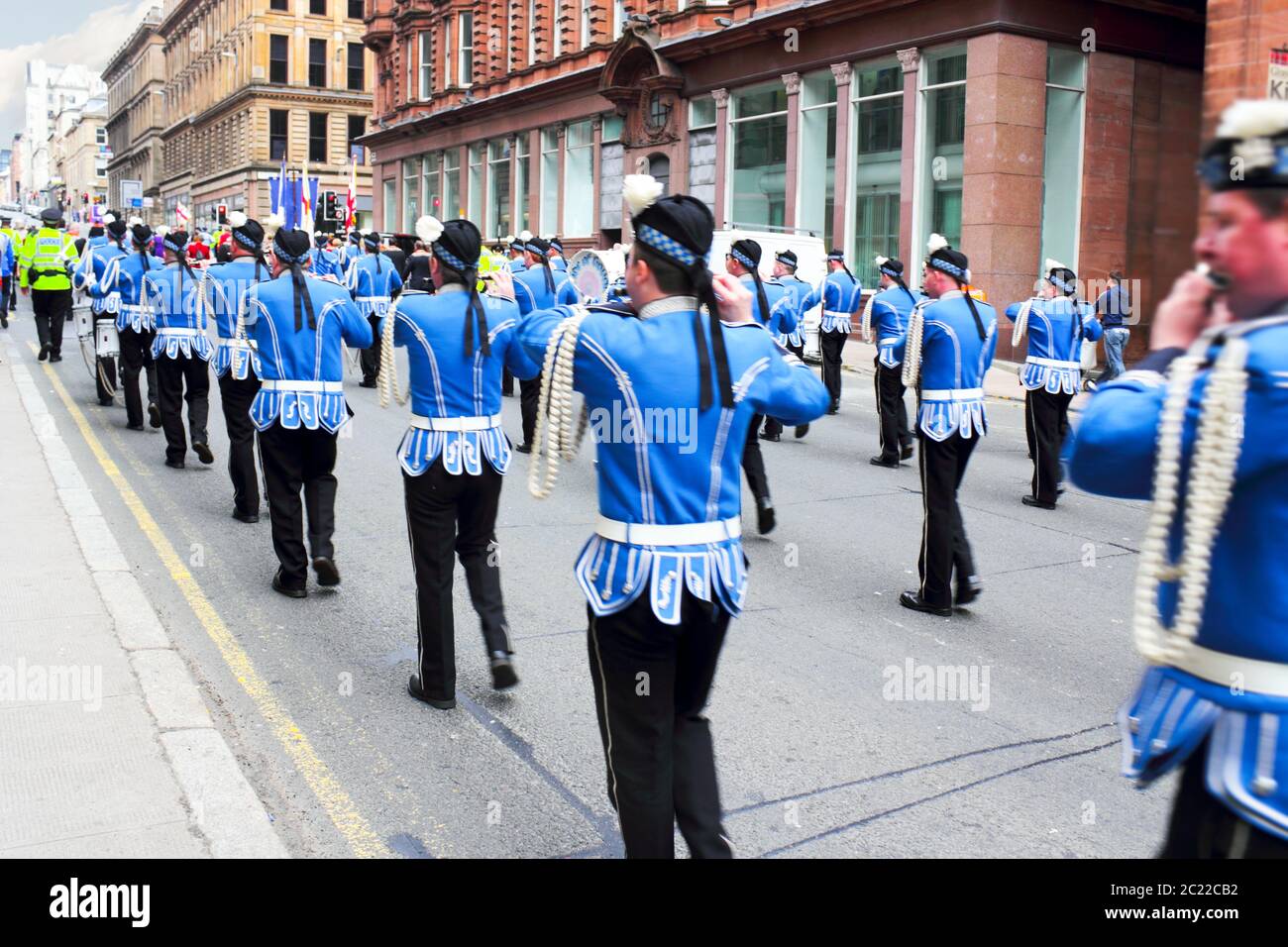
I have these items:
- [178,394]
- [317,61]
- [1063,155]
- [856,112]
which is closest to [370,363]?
[178,394]

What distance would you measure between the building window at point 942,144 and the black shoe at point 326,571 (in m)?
18.3

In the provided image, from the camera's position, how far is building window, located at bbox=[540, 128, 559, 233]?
3841 cm

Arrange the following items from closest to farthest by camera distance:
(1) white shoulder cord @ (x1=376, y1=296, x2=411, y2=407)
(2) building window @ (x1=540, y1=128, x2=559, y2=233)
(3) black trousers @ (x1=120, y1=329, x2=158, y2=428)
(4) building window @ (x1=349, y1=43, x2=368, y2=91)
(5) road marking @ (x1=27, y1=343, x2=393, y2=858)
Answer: (5) road marking @ (x1=27, y1=343, x2=393, y2=858), (1) white shoulder cord @ (x1=376, y1=296, x2=411, y2=407), (3) black trousers @ (x1=120, y1=329, x2=158, y2=428), (2) building window @ (x1=540, y1=128, x2=559, y2=233), (4) building window @ (x1=349, y1=43, x2=368, y2=91)

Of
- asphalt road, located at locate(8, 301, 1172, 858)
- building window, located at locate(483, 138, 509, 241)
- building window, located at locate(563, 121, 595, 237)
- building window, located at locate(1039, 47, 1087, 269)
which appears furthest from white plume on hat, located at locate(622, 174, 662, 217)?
building window, located at locate(483, 138, 509, 241)

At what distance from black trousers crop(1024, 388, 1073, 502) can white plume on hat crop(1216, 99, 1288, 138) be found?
358 inches

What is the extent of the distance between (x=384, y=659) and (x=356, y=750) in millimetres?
1261

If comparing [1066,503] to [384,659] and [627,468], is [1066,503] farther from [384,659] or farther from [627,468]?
[627,468]

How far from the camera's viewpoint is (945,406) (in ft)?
26.0

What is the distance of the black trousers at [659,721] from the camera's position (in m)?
3.64

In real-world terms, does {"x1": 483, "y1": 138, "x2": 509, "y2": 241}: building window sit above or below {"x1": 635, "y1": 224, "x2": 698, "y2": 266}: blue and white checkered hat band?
above

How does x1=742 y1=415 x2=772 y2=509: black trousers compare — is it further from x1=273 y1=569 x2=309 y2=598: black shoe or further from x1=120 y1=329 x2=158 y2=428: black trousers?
x1=120 y1=329 x2=158 y2=428: black trousers

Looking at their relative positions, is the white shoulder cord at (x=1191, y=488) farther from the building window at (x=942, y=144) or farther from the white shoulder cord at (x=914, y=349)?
the building window at (x=942, y=144)

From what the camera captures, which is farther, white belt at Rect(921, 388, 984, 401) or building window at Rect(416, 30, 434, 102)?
building window at Rect(416, 30, 434, 102)

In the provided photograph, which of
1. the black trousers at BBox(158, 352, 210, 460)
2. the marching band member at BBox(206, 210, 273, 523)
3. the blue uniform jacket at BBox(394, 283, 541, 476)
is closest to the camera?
the blue uniform jacket at BBox(394, 283, 541, 476)
